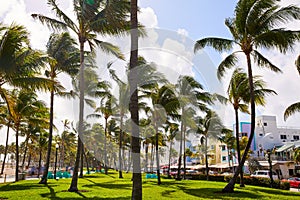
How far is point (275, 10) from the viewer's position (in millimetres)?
16188

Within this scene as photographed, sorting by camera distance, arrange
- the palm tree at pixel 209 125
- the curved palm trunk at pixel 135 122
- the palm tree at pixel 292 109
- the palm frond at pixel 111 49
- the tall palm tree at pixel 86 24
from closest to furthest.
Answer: the curved palm trunk at pixel 135 122 → the tall palm tree at pixel 86 24 → the palm frond at pixel 111 49 → the palm tree at pixel 292 109 → the palm tree at pixel 209 125

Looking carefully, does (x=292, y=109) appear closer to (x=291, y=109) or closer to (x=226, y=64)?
(x=291, y=109)

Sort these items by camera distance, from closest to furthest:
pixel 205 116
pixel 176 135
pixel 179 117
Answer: pixel 179 117
pixel 205 116
pixel 176 135

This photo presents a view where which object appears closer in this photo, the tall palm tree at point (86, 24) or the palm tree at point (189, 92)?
the tall palm tree at point (86, 24)

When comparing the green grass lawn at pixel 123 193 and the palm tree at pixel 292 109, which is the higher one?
the palm tree at pixel 292 109

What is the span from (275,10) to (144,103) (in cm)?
1545

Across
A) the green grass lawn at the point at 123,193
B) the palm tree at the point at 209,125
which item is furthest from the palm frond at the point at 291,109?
the palm tree at the point at 209,125

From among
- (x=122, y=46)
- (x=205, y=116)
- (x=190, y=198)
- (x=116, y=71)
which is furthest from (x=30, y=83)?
(x=205, y=116)

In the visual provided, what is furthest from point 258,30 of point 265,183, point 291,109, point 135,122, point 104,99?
point 104,99

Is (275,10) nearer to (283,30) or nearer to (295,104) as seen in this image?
(283,30)

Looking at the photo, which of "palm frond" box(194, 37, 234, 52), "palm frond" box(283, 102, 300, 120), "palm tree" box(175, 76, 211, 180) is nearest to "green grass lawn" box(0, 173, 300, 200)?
"palm frond" box(283, 102, 300, 120)

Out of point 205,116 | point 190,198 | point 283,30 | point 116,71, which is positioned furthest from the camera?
point 205,116

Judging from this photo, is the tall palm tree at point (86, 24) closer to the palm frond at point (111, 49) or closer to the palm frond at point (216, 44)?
the palm frond at point (111, 49)

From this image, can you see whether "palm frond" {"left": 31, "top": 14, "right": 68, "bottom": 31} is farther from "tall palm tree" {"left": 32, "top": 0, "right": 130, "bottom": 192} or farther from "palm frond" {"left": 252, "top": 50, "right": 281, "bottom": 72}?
"palm frond" {"left": 252, "top": 50, "right": 281, "bottom": 72}
